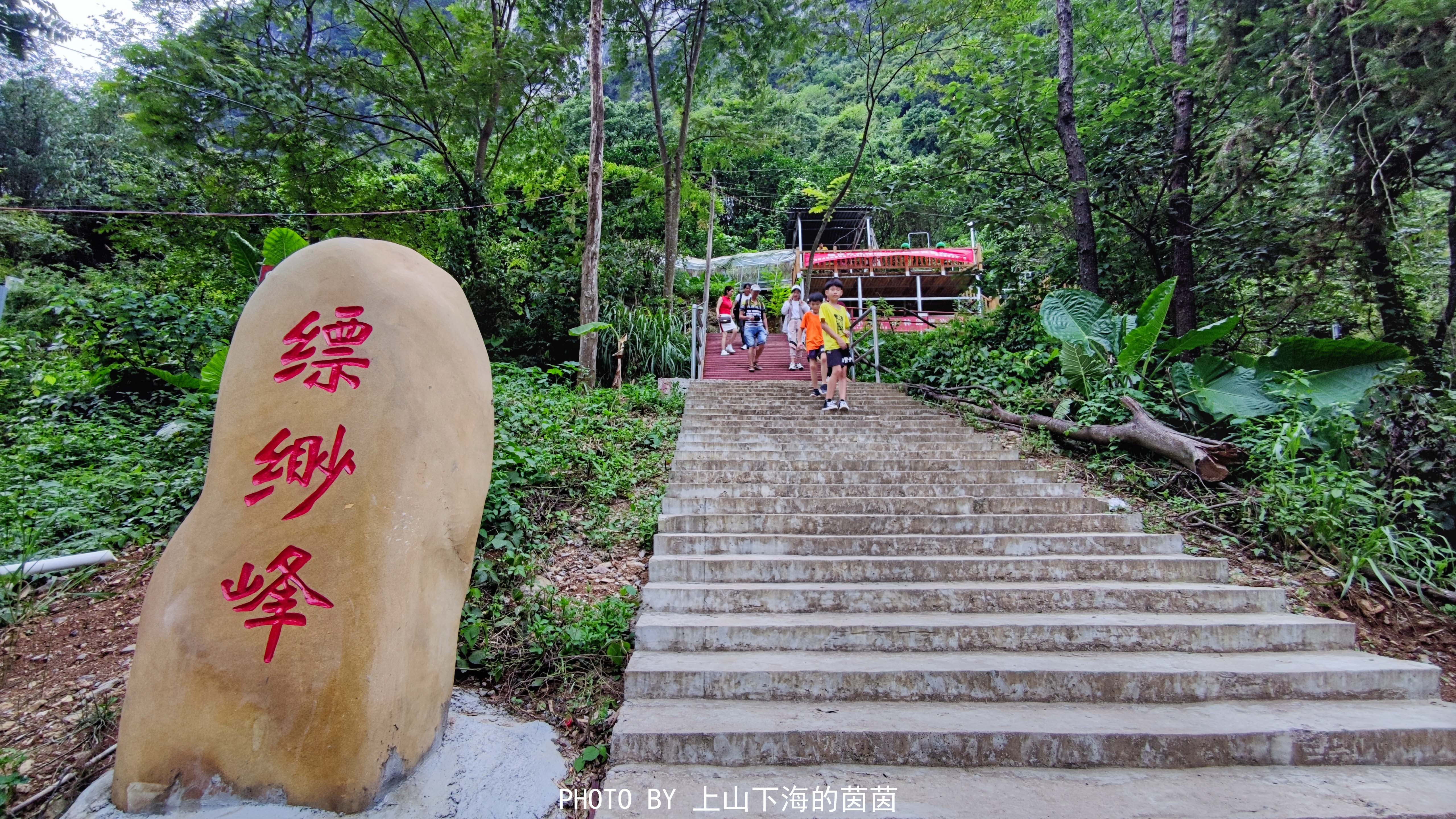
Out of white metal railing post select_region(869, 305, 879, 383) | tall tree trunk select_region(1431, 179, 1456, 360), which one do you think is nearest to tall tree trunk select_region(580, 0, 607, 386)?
white metal railing post select_region(869, 305, 879, 383)

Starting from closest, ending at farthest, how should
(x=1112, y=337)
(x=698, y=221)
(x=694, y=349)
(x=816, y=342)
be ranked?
(x=1112, y=337), (x=816, y=342), (x=694, y=349), (x=698, y=221)

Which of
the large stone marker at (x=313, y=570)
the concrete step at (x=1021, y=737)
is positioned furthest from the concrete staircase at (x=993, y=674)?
the large stone marker at (x=313, y=570)

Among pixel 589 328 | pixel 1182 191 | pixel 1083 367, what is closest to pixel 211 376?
pixel 589 328

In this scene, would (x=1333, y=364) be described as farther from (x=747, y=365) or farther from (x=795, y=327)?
(x=747, y=365)

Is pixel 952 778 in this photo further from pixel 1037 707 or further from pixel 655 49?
pixel 655 49

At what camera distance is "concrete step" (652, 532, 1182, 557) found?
4.09 metres

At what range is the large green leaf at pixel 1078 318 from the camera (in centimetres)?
643

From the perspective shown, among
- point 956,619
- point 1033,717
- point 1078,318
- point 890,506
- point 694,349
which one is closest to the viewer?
point 1033,717

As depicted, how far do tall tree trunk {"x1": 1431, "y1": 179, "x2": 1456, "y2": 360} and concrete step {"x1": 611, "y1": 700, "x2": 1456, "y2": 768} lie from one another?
182 inches

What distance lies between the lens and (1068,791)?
2.35 metres

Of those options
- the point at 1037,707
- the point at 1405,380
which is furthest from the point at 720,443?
the point at 1405,380

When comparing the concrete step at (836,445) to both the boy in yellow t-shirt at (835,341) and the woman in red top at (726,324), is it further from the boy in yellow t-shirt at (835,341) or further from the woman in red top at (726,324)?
the woman in red top at (726,324)

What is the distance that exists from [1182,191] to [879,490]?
210 inches

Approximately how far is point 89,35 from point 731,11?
937 centimetres
